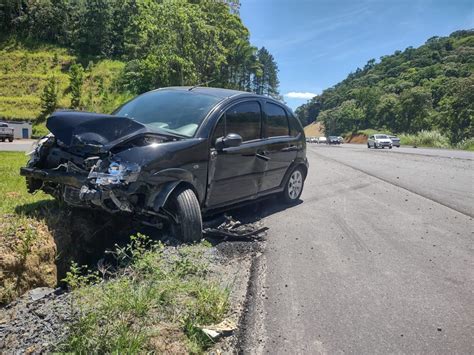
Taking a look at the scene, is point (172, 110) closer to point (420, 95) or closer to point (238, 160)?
point (238, 160)

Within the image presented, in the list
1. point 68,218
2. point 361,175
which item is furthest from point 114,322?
point 361,175

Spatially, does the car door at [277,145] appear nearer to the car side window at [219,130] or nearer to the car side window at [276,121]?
the car side window at [276,121]

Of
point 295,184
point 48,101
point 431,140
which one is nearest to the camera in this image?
point 295,184

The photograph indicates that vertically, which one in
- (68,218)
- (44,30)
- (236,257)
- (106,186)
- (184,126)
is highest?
(44,30)

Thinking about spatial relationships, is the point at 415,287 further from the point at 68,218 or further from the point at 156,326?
the point at 68,218

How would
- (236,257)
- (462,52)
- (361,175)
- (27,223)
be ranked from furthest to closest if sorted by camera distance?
(462,52), (361,175), (236,257), (27,223)

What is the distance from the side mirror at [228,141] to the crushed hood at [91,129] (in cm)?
107

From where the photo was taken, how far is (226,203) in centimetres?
556

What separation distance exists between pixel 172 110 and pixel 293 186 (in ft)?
10.1

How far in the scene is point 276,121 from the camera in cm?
686

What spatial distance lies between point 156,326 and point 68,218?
255 cm

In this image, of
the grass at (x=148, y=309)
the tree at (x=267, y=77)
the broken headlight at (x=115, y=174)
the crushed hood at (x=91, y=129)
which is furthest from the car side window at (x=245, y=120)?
the tree at (x=267, y=77)

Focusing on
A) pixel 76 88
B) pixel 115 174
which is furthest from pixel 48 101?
pixel 115 174

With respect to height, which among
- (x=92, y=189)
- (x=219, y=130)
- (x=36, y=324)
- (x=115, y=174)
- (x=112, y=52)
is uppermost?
(x=112, y=52)
